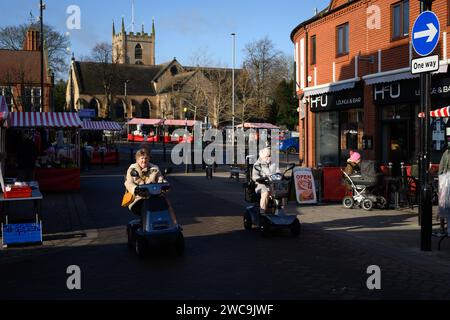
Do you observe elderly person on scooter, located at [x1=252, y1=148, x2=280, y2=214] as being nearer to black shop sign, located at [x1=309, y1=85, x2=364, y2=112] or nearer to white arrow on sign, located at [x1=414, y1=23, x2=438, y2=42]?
white arrow on sign, located at [x1=414, y1=23, x2=438, y2=42]

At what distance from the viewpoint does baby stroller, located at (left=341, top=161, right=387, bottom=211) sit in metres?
14.0

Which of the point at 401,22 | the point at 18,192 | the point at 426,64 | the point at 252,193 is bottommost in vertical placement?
the point at 252,193

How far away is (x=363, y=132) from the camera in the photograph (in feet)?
66.4

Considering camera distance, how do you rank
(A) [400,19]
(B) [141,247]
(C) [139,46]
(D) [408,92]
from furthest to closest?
(C) [139,46]
(A) [400,19]
(D) [408,92]
(B) [141,247]

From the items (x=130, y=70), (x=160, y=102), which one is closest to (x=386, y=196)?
(x=160, y=102)

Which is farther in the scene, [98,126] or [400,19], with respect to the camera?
[98,126]

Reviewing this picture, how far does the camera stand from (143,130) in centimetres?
7406

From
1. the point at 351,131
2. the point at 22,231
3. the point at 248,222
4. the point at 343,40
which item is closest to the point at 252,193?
the point at 248,222

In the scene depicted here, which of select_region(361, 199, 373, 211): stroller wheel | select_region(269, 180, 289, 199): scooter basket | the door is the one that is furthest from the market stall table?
the door

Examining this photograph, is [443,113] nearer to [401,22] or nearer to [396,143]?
[396,143]

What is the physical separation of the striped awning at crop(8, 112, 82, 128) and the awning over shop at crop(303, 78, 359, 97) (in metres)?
9.45

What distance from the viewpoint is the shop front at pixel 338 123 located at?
20.6 metres

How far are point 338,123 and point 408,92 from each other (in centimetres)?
508

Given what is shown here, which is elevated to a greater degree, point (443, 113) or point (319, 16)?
point (319, 16)
